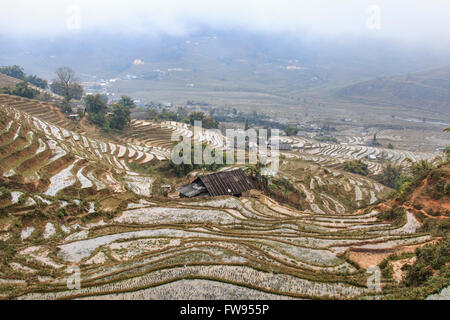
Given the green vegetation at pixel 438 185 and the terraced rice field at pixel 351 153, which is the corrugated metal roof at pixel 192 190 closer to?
the green vegetation at pixel 438 185

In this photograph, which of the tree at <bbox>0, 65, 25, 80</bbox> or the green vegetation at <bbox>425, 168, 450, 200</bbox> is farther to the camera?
the tree at <bbox>0, 65, 25, 80</bbox>

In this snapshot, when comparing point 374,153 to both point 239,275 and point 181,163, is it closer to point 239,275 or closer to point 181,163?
point 181,163

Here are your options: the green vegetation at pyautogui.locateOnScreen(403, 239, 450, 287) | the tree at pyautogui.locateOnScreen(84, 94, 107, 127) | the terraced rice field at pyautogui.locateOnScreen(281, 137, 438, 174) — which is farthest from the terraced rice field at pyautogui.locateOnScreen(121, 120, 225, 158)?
the green vegetation at pyautogui.locateOnScreen(403, 239, 450, 287)

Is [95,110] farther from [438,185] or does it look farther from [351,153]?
[351,153]

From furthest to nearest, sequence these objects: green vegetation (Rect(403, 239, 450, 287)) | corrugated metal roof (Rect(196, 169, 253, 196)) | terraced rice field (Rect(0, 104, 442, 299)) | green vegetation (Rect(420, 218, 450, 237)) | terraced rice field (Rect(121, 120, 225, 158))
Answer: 1. terraced rice field (Rect(121, 120, 225, 158))
2. corrugated metal roof (Rect(196, 169, 253, 196))
3. green vegetation (Rect(420, 218, 450, 237))
4. terraced rice field (Rect(0, 104, 442, 299))
5. green vegetation (Rect(403, 239, 450, 287))

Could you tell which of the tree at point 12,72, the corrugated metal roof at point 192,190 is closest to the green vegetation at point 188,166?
the corrugated metal roof at point 192,190

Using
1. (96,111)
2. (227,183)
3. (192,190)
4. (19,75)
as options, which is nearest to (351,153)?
(96,111)

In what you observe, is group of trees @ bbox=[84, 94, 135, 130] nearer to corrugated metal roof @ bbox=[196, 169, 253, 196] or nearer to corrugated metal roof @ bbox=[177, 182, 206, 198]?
corrugated metal roof @ bbox=[177, 182, 206, 198]
